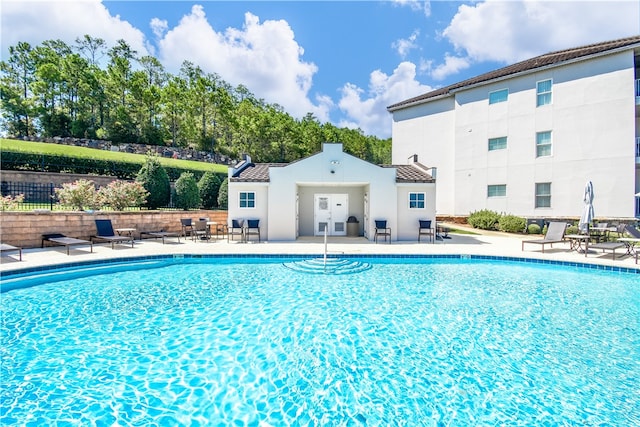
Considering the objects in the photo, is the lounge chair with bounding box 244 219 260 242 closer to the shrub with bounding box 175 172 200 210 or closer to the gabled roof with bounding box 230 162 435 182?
the gabled roof with bounding box 230 162 435 182

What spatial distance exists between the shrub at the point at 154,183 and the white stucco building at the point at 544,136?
22244 mm

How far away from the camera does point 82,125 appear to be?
43812 millimetres

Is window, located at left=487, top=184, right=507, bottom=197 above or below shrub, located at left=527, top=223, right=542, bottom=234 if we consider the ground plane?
above

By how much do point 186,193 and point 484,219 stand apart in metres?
20.9

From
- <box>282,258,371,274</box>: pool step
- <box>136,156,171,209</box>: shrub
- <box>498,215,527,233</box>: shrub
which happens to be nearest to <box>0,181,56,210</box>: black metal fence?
<box>136,156,171,209</box>: shrub

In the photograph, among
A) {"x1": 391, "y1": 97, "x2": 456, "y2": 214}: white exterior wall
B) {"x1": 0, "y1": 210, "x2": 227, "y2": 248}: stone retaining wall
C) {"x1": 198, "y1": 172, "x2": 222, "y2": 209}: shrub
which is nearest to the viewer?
{"x1": 0, "y1": 210, "x2": 227, "y2": 248}: stone retaining wall

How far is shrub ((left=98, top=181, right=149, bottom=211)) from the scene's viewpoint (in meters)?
17.0

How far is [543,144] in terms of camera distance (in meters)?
21.8

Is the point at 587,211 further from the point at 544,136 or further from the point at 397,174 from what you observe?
the point at 544,136

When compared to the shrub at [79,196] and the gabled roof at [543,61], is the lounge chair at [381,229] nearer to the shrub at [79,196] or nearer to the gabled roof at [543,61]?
the shrub at [79,196]

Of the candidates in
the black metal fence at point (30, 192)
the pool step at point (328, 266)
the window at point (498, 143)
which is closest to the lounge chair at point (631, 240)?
the pool step at point (328, 266)

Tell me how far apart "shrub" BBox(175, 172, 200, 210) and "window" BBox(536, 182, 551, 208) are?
23995 mm

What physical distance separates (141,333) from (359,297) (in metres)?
Answer: 4.97

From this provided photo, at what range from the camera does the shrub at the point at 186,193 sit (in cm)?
2067
